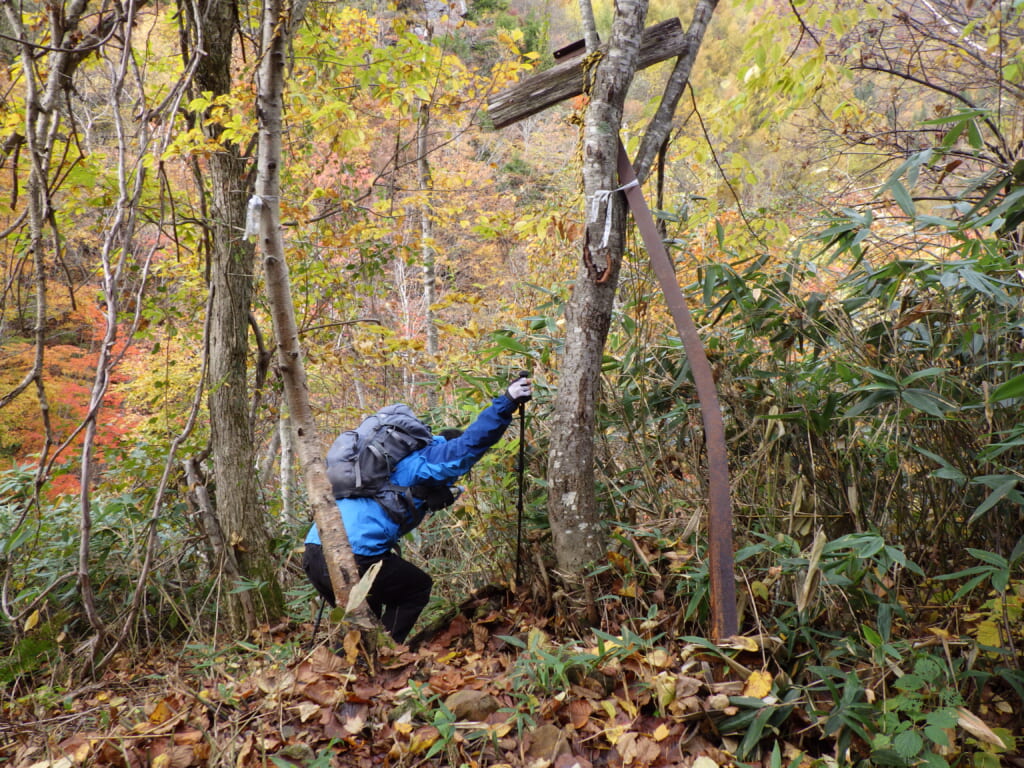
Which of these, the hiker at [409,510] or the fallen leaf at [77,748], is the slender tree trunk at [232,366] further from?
the fallen leaf at [77,748]

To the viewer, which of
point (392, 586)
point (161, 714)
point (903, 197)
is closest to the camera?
point (161, 714)

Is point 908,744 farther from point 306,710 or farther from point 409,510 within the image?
point 409,510

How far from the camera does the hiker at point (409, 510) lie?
3.07 metres

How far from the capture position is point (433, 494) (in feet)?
10.8

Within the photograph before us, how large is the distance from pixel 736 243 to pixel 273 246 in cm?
303

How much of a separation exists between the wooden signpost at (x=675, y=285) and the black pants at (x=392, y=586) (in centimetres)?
174

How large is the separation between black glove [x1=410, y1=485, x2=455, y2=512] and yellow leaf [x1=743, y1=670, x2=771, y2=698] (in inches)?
68.3

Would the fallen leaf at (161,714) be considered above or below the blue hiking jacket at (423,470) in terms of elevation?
below

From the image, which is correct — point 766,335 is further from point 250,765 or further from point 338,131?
point 338,131

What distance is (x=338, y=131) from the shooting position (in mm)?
4805

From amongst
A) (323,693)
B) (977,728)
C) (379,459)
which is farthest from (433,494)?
(977,728)

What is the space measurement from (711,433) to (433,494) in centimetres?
155

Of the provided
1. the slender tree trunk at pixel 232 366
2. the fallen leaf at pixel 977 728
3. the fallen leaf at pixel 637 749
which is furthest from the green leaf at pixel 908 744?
the slender tree trunk at pixel 232 366

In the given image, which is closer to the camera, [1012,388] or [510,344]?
[1012,388]
